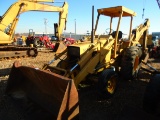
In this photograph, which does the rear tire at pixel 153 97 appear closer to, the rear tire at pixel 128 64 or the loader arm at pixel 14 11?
the rear tire at pixel 128 64

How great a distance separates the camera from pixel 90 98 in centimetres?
605

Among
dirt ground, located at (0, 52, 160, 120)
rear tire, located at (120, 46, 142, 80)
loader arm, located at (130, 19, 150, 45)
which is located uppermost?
loader arm, located at (130, 19, 150, 45)

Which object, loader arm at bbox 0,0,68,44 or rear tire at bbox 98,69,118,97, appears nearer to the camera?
rear tire at bbox 98,69,118,97

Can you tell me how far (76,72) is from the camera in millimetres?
6086

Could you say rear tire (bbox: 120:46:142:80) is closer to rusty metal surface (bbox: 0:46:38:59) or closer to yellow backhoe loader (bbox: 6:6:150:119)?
yellow backhoe loader (bbox: 6:6:150:119)

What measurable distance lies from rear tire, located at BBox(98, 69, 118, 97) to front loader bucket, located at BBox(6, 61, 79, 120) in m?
1.40

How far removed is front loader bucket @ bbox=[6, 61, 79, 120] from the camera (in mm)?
4004

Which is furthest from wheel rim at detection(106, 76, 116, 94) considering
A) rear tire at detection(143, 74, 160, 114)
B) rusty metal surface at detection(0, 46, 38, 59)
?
rusty metal surface at detection(0, 46, 38, 59)

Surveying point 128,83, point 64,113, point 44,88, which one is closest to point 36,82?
point 44,88

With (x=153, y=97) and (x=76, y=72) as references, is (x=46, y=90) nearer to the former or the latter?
(x=76, y=72)

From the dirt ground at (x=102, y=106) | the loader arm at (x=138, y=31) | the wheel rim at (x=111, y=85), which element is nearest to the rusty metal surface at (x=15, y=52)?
the dirt ground at (x=102, y=106)

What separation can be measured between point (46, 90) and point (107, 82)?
1677 millimetres

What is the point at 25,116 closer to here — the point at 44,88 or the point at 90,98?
the point at 44,88

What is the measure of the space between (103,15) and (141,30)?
70.3 inches
